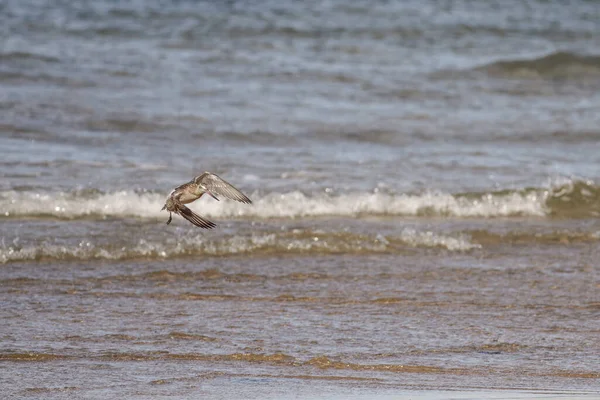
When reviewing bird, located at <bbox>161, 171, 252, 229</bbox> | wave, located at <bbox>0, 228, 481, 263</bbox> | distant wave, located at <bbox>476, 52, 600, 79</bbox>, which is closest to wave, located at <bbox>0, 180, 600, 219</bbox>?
wave, located at <bbox>0, 228, 481, 263</bbox>

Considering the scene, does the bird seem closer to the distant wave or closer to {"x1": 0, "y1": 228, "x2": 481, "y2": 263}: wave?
{"x1": 0, "y1": 228, "x2": 481, "y2": 263}: wave

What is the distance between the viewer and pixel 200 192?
14.6 feet

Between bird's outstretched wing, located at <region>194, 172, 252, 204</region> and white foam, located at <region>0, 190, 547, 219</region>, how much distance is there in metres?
2.51

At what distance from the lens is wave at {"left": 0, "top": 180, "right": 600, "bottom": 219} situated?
689 cm

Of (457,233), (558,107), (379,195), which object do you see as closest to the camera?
(457,233)

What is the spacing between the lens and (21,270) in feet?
18.5

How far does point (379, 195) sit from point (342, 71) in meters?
5.59

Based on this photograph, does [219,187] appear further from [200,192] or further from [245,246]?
[245,246]

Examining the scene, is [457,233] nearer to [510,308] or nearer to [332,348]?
[510,308]

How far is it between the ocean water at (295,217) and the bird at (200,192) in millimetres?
544

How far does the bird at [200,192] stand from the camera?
14.3 feet

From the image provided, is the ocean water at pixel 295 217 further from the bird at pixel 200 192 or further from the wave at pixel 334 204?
the bird at pixel 200 192

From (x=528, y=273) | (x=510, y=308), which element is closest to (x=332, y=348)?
(x=510, y=308)

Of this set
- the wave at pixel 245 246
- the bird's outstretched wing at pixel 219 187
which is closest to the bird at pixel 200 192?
the bird's outstretched wing at pixel 219 187
